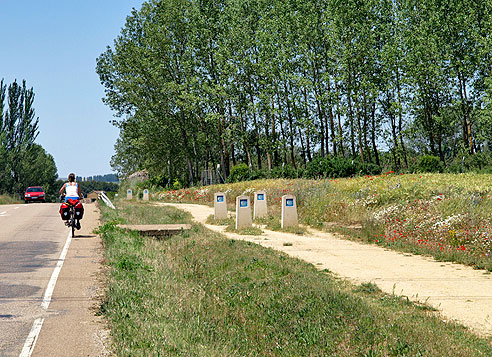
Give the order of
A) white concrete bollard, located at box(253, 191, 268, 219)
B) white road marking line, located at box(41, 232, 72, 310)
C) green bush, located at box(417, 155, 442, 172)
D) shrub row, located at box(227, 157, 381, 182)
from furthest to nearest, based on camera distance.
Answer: shrub row, located at box(227, 157, 381, 182)
green bush, located at box(417, 155, 442, 172)
white concrete bollard, located at box(253, 191, 268, 219)
white road marking line, located at box(41, 232, 72, 310)

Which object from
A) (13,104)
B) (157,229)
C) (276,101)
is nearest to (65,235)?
(157,229)

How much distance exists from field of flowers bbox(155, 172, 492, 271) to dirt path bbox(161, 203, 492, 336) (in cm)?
58

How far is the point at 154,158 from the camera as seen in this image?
73500mm

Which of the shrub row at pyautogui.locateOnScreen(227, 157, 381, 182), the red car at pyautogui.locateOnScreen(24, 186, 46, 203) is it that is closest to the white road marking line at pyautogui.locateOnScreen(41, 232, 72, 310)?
the shrub row at pyautogui.locateOnScreen(227, 157, 381, 182)

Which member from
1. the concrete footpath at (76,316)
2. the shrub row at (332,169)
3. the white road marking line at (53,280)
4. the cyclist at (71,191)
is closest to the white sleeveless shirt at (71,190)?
the cyclist at (71,191)

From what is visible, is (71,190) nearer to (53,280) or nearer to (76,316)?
(53,280)

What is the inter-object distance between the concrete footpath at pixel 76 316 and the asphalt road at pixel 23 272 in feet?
0.79

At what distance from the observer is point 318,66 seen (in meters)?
47.6

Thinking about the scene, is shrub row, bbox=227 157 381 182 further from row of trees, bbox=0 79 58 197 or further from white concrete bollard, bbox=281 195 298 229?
row of trees, bbox=0 79 58 197

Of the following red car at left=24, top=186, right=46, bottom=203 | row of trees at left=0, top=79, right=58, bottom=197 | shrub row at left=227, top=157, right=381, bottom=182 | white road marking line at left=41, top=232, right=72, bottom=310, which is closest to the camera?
white road marking line at left=41, top=232, right=72, bottom=310

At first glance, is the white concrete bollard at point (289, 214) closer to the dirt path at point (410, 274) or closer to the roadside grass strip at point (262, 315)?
the dirt path at point (410, 274)

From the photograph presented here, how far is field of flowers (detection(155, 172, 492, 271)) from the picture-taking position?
41.7ft

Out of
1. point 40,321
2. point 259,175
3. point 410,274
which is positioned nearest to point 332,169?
point 259,175

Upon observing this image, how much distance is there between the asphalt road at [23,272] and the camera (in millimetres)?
7074
